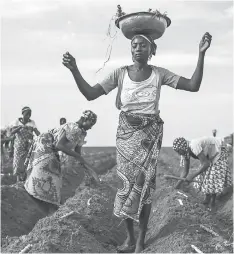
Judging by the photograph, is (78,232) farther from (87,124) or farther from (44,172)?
(87,124)

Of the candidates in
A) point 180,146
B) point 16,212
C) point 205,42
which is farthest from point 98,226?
point 205,42

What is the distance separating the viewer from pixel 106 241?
5.09 metres

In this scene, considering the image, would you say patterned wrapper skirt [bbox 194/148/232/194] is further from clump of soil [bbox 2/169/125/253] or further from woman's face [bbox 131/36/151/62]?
woman's face [bbox 131/36/151/62]

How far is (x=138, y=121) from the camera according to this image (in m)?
4.05

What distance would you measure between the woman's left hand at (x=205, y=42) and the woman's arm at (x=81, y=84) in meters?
0.92

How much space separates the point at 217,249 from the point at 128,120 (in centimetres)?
134

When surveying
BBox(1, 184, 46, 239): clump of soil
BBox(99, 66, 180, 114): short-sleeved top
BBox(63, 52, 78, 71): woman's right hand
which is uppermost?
BBox(63, 52, 78, 71): woman's right hand

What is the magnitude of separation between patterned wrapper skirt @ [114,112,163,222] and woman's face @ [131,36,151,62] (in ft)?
1.62

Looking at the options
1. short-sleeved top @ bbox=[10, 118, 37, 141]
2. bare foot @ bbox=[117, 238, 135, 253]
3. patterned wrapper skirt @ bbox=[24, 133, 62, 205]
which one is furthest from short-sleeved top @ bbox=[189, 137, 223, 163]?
short-sleeved top @ bbox=[10, 118, 37, 141]

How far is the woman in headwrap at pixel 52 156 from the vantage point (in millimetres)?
4855

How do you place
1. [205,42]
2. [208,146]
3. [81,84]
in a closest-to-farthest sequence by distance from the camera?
[205,42], [81,84], [208,146]

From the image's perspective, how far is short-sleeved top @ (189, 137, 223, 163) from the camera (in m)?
6.91

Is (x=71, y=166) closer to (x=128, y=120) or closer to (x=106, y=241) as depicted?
(x=106, y=241)

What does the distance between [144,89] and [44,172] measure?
1670 millimetres
